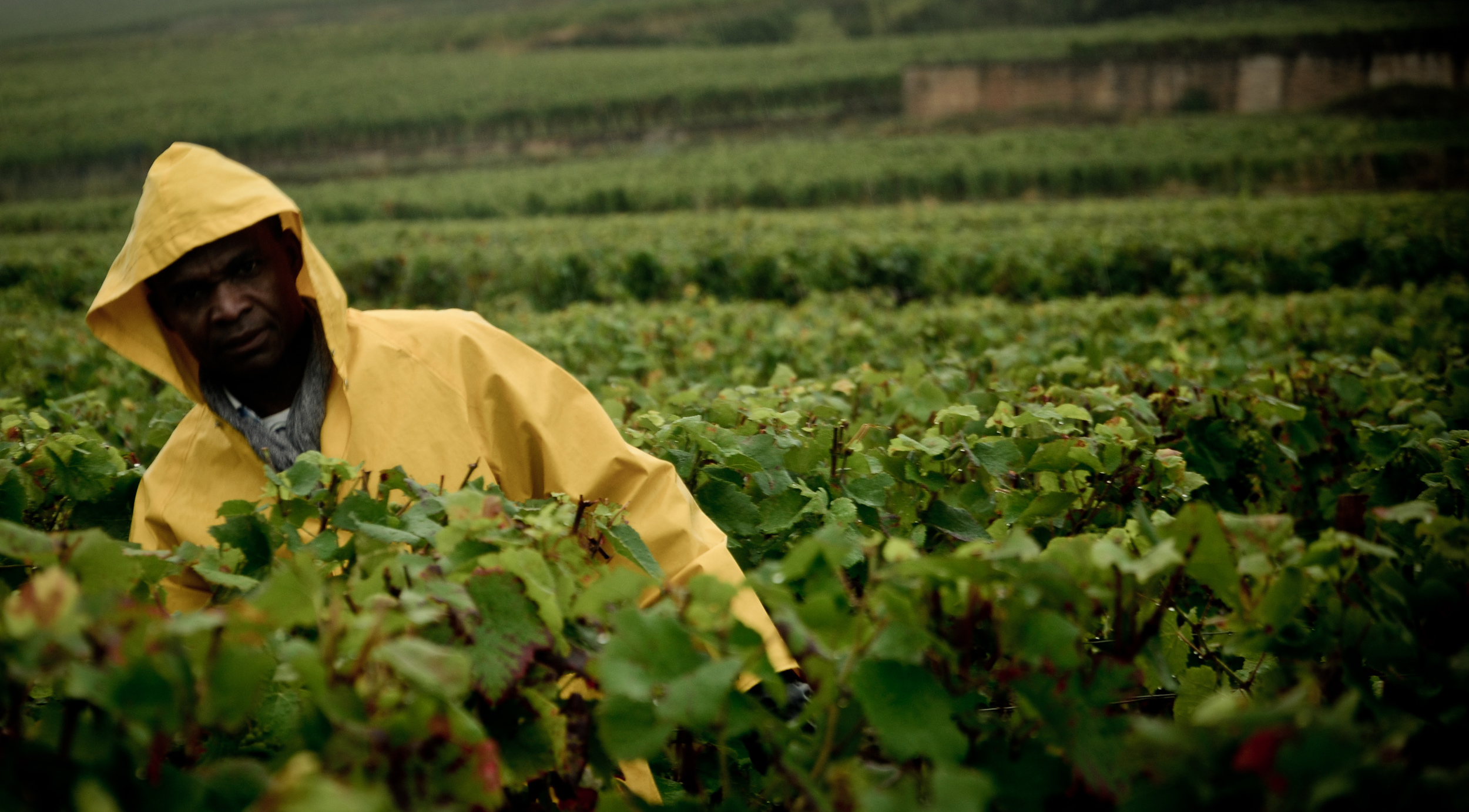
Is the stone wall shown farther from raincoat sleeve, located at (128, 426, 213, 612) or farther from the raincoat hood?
raincoat sleeve, located at (128, 426, 213, 612)

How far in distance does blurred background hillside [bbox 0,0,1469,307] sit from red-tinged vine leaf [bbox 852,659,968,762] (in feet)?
20.7

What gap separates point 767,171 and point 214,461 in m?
27.3

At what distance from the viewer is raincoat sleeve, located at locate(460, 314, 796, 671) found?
1497 mm

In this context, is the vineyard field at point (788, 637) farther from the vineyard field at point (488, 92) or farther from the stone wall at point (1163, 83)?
the vineyard field at point (488, 92)

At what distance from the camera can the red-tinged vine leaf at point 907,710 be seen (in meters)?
0.79

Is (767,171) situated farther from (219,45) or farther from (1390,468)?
(219,45)

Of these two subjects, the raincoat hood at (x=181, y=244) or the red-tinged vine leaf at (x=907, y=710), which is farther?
the raincoat hood at (x=181, y=244)

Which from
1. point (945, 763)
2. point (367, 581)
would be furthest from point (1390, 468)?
point (367, 581)

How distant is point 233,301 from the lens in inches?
73.2

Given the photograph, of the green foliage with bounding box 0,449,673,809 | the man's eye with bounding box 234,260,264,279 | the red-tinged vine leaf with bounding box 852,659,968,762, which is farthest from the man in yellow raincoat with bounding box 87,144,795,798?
the red-tinged vine leaf with bounding box 852,659,968,762

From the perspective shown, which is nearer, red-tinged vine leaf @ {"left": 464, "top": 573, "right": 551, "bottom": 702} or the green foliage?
the green foliage

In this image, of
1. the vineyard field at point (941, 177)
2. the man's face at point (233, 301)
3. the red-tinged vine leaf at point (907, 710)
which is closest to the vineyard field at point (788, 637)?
the red-tinged vine leaf at point (907, 710)

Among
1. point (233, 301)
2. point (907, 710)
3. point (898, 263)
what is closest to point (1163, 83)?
point (898, 263)

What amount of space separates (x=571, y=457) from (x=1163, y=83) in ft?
148
